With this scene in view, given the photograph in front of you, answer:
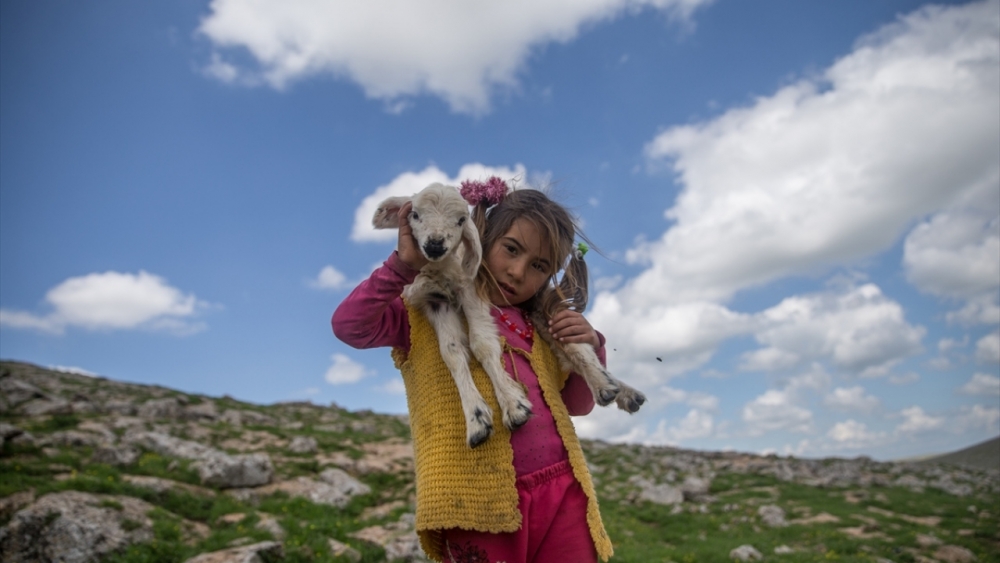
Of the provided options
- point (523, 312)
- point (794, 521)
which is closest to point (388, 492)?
point (794, 521)

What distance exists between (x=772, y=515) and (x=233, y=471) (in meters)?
10.0

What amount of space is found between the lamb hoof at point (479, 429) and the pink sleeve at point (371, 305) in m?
0.51

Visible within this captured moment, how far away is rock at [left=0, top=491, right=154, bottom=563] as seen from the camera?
225 inches

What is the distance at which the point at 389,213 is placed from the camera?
221 cm

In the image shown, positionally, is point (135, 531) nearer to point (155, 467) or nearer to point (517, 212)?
point (155, 467)

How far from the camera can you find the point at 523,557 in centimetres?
196

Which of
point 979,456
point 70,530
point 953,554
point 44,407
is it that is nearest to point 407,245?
point 70,530

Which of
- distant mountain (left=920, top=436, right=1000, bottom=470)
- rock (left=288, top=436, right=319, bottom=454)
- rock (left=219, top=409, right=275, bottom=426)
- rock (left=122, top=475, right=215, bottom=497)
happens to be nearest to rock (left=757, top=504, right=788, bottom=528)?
rock (left=288, top=436, right=319, bottom=454)

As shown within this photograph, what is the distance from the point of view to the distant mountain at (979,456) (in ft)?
76.1

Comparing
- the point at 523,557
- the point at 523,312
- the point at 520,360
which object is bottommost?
the point at 523,557

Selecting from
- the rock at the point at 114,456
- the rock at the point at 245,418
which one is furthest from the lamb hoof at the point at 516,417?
the rock at the point at 245,418

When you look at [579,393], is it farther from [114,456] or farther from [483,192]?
[114,456]

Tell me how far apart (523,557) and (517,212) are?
1.30 meters

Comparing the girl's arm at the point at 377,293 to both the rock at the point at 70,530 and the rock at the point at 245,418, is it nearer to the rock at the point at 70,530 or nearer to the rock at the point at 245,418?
the rock at the point at 70,530
